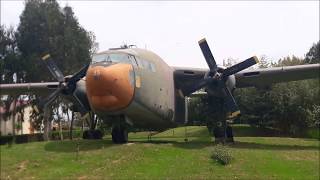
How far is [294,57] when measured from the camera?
54.0 meters

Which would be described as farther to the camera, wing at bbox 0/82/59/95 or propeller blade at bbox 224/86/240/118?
wing at bbox 0/82/59/95

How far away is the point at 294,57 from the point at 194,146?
36.5 m

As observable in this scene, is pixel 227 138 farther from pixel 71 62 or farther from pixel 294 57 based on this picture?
pixel 294 57

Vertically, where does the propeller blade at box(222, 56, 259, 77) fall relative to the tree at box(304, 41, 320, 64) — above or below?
below

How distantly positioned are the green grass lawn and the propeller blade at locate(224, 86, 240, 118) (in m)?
1.67

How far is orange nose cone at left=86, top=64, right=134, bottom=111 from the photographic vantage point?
19.0 metres

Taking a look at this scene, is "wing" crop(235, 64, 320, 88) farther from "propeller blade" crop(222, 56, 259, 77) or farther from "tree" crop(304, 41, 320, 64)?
"tree" crop(304, 41, 320, 64)

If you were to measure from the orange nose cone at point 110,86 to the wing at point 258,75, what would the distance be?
5.13 m

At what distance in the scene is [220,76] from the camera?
2219cm

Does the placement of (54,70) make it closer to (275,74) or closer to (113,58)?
(113,58)

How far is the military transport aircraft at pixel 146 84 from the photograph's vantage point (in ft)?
63.5

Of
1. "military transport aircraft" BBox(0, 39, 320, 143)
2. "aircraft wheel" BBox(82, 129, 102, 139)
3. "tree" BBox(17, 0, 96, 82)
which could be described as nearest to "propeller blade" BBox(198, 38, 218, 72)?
"military transport aircraft" BBox(0, 39, 320, 143)

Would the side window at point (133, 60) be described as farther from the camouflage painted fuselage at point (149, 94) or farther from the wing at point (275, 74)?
the wing at point (275, 74)

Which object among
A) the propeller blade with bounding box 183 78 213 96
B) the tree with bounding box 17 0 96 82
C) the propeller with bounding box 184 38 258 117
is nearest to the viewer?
the propeller with bounding box 184 38 258 117
